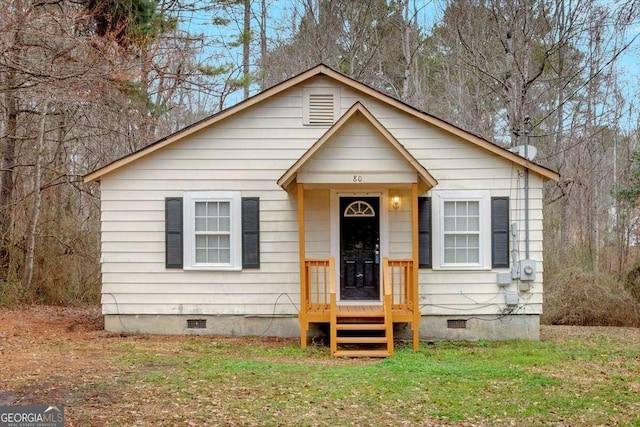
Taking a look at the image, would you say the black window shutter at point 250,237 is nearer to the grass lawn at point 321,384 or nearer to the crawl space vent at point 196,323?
the crawl space vent at point 196,323

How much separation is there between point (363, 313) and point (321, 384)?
8.50 ft

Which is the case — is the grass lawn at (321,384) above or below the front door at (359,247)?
below

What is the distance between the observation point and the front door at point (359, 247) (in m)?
9.91

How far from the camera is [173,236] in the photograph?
9781mm

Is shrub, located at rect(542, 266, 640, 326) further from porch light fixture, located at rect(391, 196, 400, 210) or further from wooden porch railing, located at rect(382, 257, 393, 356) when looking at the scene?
wooden porch railing, located at rect(382, 257, 393, 356)

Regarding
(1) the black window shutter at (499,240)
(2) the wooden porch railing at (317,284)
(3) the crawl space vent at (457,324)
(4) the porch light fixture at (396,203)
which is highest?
(4) the porch light fixture at (396,203)

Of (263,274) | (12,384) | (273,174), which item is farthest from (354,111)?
(12,384)

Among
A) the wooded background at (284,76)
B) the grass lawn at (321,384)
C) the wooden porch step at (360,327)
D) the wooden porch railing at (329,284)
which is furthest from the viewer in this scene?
the wooded background at (284,76)

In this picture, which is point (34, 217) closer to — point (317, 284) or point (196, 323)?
point (196, 323)

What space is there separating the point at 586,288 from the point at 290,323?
751cm

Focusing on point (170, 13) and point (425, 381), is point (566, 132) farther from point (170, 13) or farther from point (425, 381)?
point (425, 381)

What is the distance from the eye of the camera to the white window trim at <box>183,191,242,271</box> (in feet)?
32.1

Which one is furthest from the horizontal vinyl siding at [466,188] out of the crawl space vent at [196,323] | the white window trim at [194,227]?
the crawl space vent at [196,323]

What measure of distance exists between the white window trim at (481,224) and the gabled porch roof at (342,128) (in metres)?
1.10
